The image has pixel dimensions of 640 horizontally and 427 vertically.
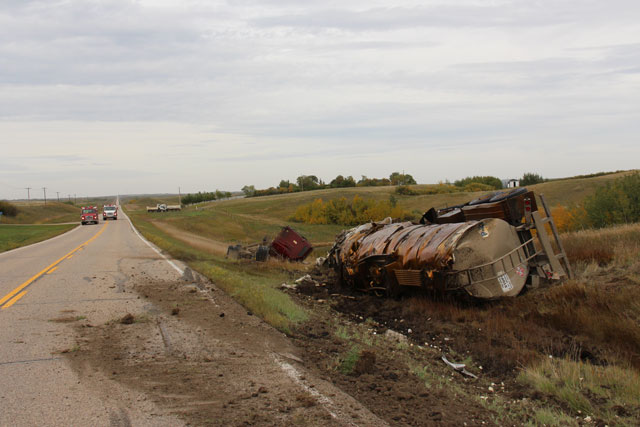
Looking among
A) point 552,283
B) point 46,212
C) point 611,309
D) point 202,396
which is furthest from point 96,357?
point 46,212

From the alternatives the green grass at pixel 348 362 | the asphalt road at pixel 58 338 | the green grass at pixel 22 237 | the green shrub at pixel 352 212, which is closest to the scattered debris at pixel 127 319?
the asphalt road at pixel 58 338

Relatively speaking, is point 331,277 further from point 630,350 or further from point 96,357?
point 96,357

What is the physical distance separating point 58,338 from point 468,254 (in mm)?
7513

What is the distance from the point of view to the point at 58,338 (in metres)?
7.22

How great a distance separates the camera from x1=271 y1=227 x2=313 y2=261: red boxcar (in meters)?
25.0

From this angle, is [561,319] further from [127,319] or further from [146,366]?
[127,319]

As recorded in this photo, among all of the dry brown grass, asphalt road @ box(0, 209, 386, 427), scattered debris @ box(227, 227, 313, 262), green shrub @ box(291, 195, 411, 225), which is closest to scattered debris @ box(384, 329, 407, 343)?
the dry brown grass

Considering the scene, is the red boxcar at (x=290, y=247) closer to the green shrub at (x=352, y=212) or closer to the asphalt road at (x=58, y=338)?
the asphalt road at (x=58, y=338)

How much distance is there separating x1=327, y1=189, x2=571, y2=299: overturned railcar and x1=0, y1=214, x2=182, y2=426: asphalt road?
5.46 meters

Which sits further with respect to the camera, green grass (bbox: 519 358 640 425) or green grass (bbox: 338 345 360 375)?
green grass (bbox: 338 345 360 375)

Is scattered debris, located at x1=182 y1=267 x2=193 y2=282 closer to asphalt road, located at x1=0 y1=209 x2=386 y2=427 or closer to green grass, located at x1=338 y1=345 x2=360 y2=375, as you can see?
asphalt road, located at x1=0 y1=209 x2=386 y2=427

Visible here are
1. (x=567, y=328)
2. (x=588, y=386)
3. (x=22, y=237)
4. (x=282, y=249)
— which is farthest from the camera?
(x=22, y=237)

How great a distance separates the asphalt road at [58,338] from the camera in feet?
14.8

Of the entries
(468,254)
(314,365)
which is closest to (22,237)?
(468,254)
